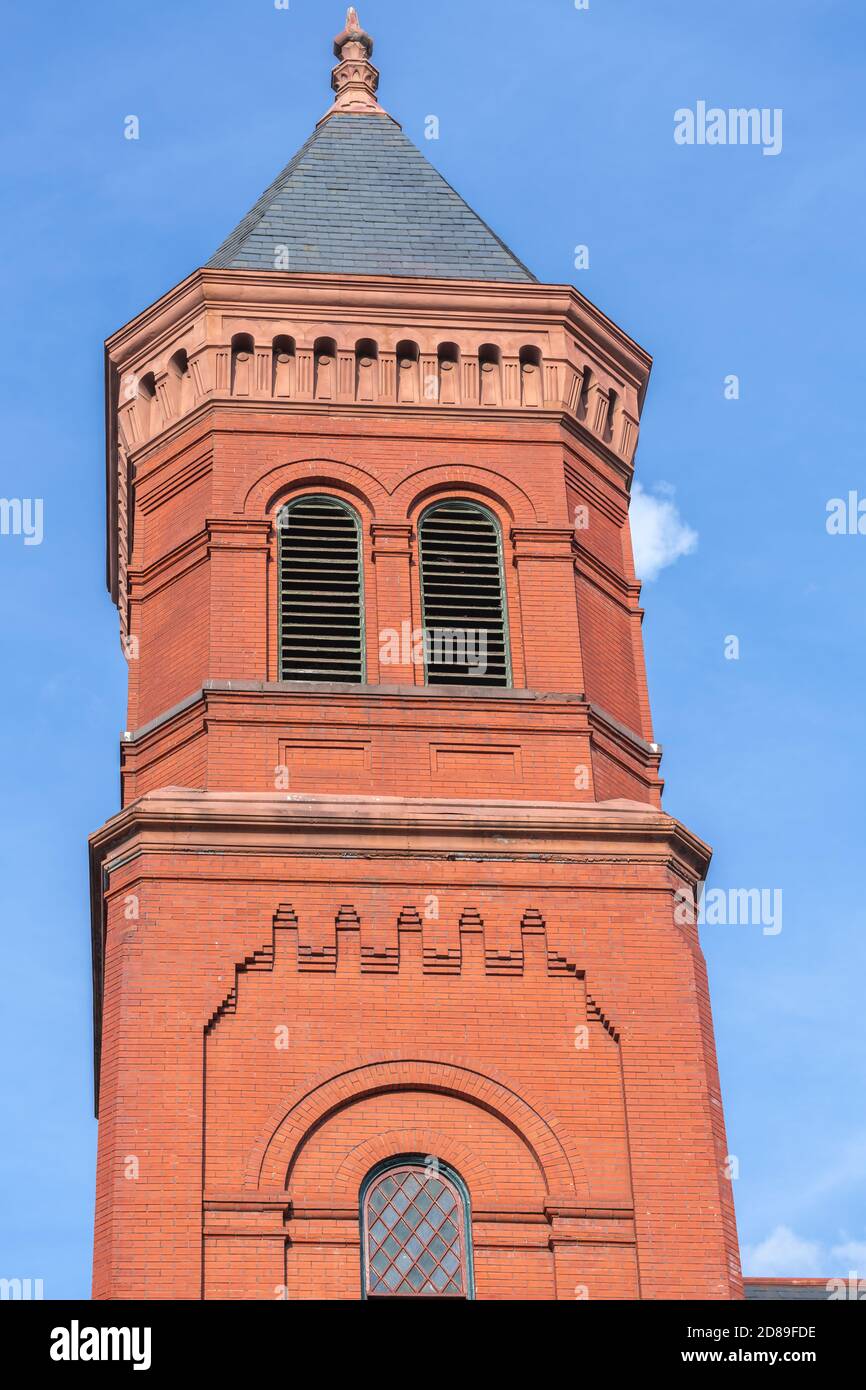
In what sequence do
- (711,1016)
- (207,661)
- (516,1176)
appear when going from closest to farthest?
(516,1176) < (711,1016) < (207,661)

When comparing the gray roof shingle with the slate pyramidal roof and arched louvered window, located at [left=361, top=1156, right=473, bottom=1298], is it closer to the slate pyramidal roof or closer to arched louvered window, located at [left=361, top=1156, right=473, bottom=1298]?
the slate pyramidal roof

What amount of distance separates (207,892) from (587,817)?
11.8 ft

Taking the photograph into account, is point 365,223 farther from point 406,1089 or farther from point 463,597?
point 406,1089

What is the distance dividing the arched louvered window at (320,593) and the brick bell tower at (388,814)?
4 cm

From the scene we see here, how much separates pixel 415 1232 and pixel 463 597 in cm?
725

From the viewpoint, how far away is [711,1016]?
2586 cm

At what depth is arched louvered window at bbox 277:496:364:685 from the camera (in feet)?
91.5

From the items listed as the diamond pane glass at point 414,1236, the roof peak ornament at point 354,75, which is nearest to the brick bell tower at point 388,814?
the diamond pane glass at point 414,1236

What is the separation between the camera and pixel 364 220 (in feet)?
107

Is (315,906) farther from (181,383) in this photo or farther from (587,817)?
(181,383)

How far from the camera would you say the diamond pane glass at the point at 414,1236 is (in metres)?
23.5

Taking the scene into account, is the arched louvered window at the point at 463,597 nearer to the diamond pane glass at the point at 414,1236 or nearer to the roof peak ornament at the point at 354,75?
the diamond pane glass at the point at 414,1236

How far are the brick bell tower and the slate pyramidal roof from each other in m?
0.08
